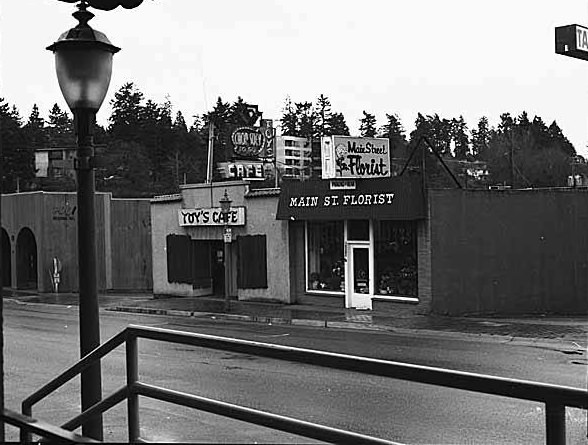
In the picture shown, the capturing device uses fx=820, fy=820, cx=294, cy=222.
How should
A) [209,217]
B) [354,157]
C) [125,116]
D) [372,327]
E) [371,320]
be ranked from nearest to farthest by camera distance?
[372,327], [371,320], [354,157], [209,217], [125,116]

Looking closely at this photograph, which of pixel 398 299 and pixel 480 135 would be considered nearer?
pixel 398 299

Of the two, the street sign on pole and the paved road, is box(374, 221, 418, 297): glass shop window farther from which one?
the street sign on pole

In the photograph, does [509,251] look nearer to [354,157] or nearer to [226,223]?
[354,157]

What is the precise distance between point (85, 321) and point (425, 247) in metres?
17.3

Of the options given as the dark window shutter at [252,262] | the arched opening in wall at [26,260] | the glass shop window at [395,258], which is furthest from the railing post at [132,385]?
the arched opening in wall at [26,260]

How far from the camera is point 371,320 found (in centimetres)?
2103

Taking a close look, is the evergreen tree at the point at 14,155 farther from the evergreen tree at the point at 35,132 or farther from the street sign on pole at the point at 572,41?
the street sign on pole at the point at 572,41

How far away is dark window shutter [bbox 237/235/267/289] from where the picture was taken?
86.8 feet

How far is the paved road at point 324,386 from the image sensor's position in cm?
632

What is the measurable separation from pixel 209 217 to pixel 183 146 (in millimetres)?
46140

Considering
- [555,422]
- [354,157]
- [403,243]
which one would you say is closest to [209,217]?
[354,157]

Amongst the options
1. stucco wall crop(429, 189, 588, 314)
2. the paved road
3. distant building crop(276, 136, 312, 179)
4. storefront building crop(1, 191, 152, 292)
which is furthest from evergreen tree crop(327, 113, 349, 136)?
the paved road

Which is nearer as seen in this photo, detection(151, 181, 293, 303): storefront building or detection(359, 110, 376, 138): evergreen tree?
detection(151, 181, 293, 303): storefront building

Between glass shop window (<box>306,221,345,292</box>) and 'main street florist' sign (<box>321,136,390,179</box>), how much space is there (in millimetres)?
2191
